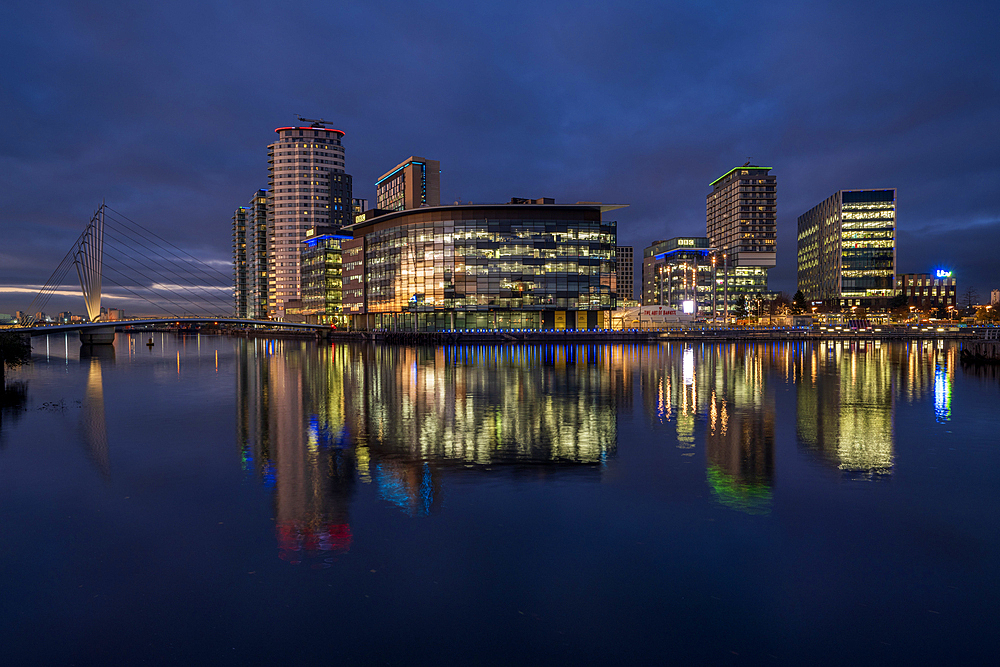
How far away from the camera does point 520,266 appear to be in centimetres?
12588

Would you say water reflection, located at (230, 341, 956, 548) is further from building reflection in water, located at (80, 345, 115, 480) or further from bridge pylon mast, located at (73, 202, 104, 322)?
bridge pylon mast, located at (73, 202, 104, 322)

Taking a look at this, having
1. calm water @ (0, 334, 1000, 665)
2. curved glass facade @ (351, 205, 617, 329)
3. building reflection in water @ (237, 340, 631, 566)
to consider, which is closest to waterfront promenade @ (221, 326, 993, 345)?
curved glass facade @ (351, 205, 617, 329)

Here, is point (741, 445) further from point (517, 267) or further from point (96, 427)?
point (517, 267)

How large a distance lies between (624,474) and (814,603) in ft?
21.2

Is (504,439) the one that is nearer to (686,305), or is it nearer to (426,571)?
(426,571)

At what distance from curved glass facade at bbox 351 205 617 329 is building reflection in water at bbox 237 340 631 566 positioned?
297ft

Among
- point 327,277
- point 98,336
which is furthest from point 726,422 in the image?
point 327,277

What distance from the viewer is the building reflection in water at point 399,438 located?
475 inches

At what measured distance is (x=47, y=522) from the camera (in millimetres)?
11180

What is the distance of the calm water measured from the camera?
7133mm

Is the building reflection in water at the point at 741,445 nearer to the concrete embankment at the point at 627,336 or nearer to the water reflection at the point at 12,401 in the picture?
the water reflection at the point at 12,401

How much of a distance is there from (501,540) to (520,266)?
117 m

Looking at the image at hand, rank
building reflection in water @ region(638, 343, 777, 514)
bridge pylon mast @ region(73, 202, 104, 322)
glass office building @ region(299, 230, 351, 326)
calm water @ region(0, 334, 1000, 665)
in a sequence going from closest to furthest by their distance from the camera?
calm water @ region(0, 334, 1000, 665) → building reflection in water @ region(638, 343, 777, 514) → bridge pylon mast @ region(73, 202, 104, 322) → glass office building @ region(299, 230, 351, 326)

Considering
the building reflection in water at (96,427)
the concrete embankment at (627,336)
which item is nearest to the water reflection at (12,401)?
the building reflection in water at (96,427)
